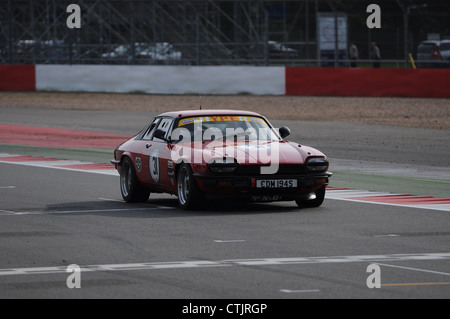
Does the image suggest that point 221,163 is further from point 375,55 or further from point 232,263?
point 375,55

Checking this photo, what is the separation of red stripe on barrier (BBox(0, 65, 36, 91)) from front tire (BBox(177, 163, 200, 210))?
31.0 m

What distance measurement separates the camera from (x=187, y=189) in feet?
39.9

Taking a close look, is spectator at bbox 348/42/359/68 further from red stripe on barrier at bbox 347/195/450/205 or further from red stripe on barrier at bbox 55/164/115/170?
red stripe on barrier at bbox 347/195/450/205

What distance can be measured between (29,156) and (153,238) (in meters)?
11.0

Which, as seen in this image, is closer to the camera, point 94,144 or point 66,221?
point 66,221

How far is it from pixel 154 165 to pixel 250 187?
5.25ft

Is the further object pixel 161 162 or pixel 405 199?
pixel 405 199

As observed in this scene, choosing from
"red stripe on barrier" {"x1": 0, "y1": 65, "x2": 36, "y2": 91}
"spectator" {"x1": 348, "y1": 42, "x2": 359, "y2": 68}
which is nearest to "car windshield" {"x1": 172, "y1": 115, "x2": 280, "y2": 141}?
"spectator" {"x1": 348, "y1": 42, "x2": 359, "y2": 68}

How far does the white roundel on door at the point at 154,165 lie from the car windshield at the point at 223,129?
0.31 metres

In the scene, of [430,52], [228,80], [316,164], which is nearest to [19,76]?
[228,80]

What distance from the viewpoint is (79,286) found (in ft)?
24.8

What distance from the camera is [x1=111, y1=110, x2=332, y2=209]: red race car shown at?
38.9 feet

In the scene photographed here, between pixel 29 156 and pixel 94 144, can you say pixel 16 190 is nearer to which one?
pixel 29 156

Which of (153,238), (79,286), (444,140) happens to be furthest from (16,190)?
(444,140)
